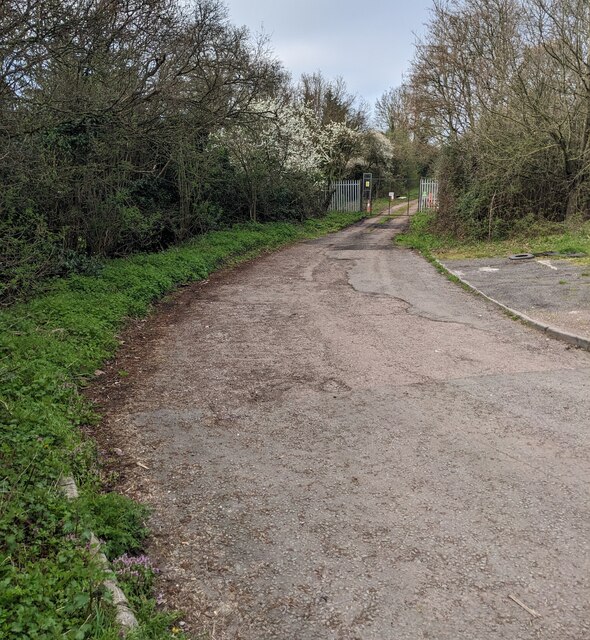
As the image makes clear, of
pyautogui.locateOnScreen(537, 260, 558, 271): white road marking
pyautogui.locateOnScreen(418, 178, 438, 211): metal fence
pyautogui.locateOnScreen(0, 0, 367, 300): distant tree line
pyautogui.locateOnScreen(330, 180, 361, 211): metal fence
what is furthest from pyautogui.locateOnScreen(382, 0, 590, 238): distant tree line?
pyautogui.locateOnScreen(330, 180, 361, 211): metal fence

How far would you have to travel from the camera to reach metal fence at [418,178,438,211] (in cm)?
2869

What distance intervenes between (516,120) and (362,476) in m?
16.7

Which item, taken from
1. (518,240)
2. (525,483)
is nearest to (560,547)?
(525,483)

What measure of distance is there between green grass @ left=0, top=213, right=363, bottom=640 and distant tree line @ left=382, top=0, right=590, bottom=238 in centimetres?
1421

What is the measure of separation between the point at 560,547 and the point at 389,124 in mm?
54689

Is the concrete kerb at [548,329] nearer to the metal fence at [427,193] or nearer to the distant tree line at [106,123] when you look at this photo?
the distant tree line at [106,123]

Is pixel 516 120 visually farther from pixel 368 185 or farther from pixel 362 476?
pixel 368 185

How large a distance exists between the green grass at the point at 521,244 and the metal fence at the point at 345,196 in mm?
15975

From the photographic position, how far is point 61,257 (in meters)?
10.5

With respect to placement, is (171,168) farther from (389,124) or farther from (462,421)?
(389,124)

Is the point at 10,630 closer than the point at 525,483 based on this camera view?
Yes

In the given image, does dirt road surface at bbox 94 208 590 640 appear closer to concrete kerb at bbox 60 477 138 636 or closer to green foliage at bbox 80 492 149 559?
green foliage at bbox 80 492 149 559

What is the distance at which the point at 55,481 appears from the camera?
386cm

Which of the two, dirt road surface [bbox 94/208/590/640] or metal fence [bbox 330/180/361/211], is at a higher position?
metal fence [bbox 330/180/361/211]
